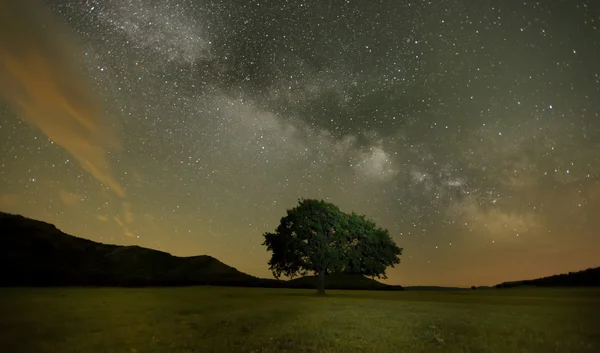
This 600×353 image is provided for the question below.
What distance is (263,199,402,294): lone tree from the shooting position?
57.5m

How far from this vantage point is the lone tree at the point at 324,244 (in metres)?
57.5

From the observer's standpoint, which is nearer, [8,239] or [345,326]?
[345,326]

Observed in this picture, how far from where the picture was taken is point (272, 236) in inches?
2435

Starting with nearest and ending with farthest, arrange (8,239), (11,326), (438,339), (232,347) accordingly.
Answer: (232,347) → (438,339) → (11,326) → (8,239)

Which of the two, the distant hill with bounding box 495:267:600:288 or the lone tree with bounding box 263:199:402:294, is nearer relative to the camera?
the lone tree with bounding box 263:199:402:294

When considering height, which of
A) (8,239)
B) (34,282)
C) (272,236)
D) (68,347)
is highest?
(8,239)

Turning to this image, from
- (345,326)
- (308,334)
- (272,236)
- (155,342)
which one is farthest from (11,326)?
(272,236)

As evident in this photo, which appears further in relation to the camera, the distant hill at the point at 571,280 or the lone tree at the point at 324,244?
the distant hill at the point at 571,280

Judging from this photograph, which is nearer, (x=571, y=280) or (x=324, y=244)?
(x=324, y=244)

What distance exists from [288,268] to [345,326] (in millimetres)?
42118

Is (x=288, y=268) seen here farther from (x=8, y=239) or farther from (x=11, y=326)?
(x=8, y=239)

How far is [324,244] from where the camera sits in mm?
57000

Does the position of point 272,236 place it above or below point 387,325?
above

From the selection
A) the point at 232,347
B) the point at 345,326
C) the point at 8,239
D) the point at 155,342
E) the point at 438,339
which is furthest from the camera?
the point at 8,239
